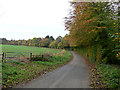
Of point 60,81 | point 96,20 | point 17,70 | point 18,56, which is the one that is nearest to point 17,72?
point 17,70

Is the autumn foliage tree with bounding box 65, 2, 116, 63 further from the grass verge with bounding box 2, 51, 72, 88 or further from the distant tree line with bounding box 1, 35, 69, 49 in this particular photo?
the grass verge with bounding box 2, 51, 72, 88

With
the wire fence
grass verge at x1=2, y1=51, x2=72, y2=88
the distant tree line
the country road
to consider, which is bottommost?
the country road

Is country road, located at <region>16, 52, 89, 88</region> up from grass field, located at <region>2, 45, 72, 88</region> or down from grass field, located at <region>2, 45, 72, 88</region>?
down

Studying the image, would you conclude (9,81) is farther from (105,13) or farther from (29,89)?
(105,13)

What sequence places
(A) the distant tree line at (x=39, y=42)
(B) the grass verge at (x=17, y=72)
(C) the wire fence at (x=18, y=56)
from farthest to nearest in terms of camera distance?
(C) the wire fence at (x=18, y=56)
(A) the distant tree line at (x=39, y=42)
(B) the grass verge at (x=17, y=72)

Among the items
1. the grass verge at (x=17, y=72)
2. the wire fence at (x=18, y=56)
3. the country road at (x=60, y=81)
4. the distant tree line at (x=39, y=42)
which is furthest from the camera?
the wire fence at (x=18, y=56)

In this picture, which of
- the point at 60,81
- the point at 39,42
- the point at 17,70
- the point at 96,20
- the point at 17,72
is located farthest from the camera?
the point at 39,42

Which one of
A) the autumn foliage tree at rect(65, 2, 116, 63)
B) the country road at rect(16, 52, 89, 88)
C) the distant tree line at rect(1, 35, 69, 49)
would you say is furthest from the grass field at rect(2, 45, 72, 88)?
the autumn foliage tree at rect(65, 2, 116, 63)

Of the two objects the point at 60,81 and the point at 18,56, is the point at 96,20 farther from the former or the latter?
the point at 18,56

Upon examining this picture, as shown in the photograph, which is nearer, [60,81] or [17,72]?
[60,81]

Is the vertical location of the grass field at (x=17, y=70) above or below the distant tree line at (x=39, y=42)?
below

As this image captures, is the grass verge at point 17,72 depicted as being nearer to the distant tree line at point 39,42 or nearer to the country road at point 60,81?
the country road at point 60,81

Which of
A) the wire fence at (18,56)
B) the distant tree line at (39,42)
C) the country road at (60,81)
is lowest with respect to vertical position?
the country road at (60,81)

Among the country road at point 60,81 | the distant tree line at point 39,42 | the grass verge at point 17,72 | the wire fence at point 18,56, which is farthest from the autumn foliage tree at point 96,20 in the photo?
the wire fence at point 18,56
